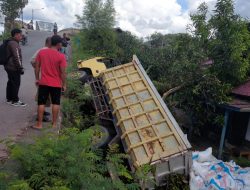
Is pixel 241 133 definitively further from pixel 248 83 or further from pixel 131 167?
pixel 131 167

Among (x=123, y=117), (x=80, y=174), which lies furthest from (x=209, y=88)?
(x=80, y=174)

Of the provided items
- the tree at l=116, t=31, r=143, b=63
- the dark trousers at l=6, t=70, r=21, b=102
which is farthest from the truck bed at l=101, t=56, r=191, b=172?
the tree at l=116, t=31, r=143, b=63

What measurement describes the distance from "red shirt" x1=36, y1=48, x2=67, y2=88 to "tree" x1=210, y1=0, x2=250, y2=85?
650 centimetres

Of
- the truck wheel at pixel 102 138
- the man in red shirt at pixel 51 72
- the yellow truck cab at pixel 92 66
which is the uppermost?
the man in red shirt at pixel 51 72

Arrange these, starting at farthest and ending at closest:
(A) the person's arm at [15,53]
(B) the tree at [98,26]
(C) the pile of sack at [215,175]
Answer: (B) the tree at [98,26] → (A) the person's arm at [15,53] → (C) the pile of sack at [215,175]

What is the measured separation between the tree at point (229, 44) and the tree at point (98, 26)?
11793 millimetres

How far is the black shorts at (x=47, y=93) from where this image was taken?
6859mm

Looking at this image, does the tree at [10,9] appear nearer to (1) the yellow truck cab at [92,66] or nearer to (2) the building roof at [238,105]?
(1) the yellow truck cab at [92,66]

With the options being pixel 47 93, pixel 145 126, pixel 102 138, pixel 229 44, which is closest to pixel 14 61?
pixel 47 93

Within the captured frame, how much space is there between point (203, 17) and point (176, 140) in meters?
6.28

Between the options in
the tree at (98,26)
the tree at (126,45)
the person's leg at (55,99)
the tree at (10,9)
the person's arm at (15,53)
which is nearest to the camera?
the person's leg at (55,99)

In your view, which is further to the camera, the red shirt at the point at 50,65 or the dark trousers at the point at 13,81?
the dark trousers at the point at 13,81

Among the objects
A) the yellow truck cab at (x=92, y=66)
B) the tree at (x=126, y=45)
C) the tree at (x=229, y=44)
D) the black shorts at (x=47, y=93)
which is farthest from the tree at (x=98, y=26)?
the black shorts at (x=47, y=93)

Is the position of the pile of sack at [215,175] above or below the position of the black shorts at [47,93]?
below
